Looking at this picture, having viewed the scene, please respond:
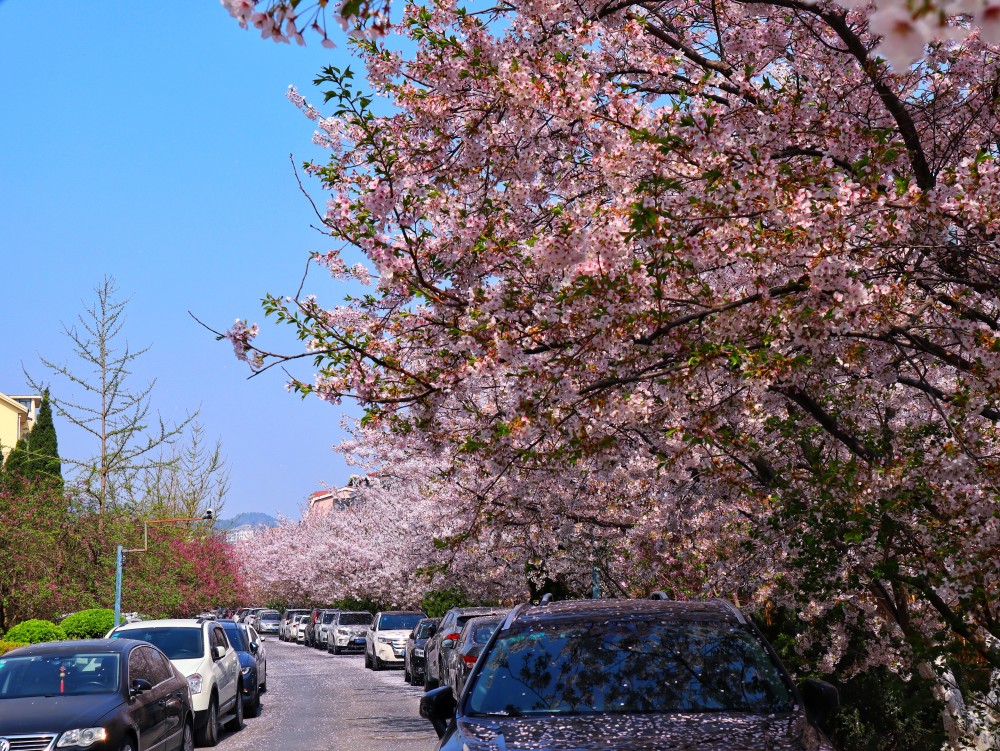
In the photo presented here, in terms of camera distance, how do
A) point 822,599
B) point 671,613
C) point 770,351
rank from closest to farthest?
point 671,613
point 770,351
point 822,599

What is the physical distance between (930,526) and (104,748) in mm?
7618

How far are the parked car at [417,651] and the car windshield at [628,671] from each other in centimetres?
2103

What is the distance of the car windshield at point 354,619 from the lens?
48.8m

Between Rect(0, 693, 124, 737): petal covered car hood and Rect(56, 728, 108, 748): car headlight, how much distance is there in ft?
0.20

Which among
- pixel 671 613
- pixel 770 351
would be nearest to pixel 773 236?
pixel 770 351

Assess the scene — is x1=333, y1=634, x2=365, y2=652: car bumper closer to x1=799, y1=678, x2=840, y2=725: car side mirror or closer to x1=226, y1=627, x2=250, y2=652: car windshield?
x1=226, y1=627, x2=250, y2=652: car windshield

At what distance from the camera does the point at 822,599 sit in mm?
9703

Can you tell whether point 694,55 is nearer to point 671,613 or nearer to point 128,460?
point 671,613

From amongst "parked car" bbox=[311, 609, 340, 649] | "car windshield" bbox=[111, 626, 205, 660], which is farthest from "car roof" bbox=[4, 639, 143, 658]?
"parked car" bbox=[311, 609, 340, 649]

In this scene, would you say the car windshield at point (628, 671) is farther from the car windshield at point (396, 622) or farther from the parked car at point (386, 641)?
the car windshield at point (396, 622)

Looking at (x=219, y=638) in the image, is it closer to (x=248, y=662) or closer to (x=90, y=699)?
(x=248, y=662)

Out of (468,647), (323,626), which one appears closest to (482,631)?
(468,647)

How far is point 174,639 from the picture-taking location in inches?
667

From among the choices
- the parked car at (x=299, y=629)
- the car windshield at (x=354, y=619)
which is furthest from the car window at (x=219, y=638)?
the parked car at (x=299, y=629)
